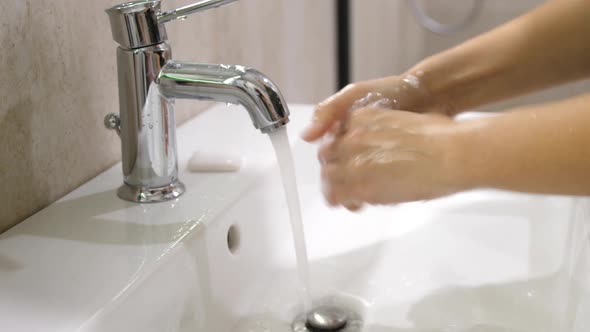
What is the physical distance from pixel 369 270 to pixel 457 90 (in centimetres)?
19

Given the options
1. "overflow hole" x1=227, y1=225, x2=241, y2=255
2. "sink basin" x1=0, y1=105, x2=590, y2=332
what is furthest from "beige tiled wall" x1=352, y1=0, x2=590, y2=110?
"overflow hole" x1=227, y1=225, x2=241, y2=255

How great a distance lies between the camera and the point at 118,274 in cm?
44

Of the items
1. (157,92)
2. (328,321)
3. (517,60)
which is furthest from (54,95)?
(517,60)

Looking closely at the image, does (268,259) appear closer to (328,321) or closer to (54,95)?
(328,321)

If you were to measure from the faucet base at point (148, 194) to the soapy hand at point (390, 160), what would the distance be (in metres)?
0.15

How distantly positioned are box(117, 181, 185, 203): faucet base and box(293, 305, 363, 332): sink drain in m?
0.15

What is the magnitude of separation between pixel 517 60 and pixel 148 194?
350mm

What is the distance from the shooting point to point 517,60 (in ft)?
1.90

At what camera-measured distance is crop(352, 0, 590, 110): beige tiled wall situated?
158 cm

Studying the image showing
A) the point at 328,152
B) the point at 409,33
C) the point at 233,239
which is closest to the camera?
the point at 328,152

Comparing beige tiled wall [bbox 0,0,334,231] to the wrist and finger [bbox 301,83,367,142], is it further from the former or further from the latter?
the wrist

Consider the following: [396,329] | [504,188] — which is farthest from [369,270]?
[504,188]

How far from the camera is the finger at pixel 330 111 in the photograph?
1.74 ft

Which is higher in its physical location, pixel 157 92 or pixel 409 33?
pixel 157 92
